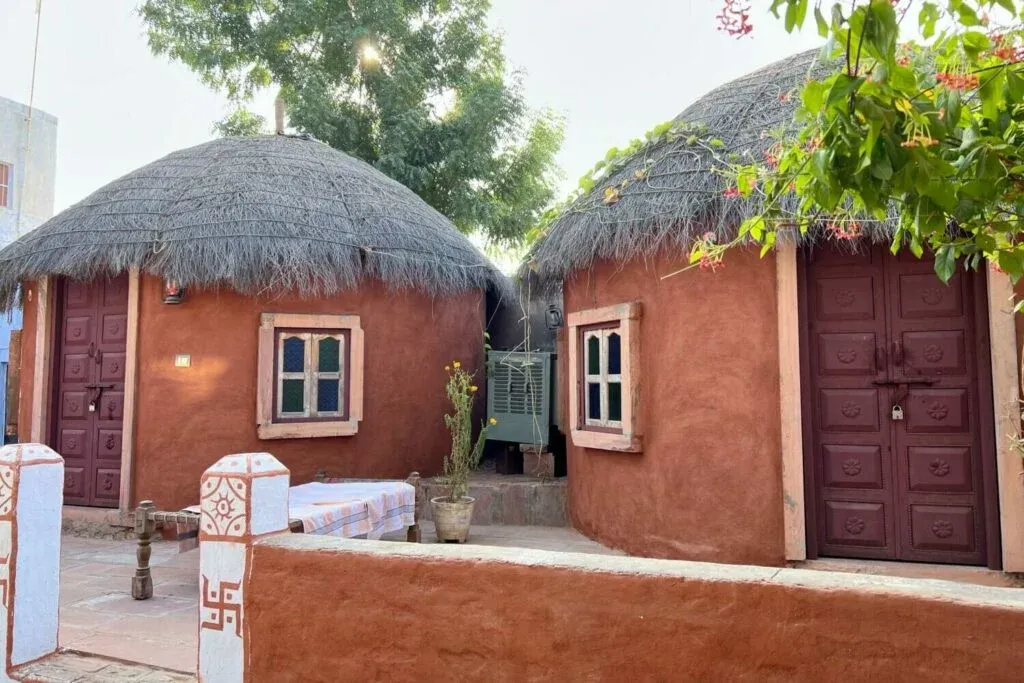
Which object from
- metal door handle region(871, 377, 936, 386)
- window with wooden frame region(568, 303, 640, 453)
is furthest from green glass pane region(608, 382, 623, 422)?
metal door handle region(871, 377, 936, 386)

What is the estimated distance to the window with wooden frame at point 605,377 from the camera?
5629 mm

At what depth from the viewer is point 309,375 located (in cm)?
732

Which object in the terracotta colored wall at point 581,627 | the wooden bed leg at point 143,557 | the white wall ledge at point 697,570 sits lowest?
the wooden bed leg at point 143,557

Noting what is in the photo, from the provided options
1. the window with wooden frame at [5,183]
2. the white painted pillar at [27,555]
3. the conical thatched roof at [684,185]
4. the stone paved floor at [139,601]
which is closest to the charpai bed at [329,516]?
the stone paved floor at [139,601]

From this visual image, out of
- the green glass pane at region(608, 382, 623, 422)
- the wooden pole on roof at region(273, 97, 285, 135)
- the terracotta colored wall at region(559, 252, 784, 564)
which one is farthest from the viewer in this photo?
the wooden pole on roof at region(273, 97, 285, 135)

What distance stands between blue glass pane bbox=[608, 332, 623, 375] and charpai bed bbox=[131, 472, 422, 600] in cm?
186

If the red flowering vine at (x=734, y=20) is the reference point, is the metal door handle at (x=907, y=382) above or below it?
below

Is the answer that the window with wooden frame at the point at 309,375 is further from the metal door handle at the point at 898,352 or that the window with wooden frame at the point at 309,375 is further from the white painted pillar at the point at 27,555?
the metal door handle at the point at 898,352

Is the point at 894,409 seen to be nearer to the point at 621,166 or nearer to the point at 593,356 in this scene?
the point at 593,356

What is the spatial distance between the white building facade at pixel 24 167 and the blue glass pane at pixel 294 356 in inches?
437

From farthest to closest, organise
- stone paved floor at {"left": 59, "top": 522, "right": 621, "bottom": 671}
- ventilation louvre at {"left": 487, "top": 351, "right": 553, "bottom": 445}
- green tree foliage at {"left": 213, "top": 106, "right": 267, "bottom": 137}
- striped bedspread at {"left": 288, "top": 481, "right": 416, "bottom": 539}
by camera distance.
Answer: green tree foliage at {"left": 213, "top": 106, "right": 267, "bottom": 137}
ventilation louvre at {"left": 487, "top": 351, "right": 553, "bottom": 445}
striped bedspread at {"left": 288, "top": 481, "right": 416, "bottom": 539}
stone paved floor at {"left": 59, "top": 522, "right": 621, "bottom": 671}

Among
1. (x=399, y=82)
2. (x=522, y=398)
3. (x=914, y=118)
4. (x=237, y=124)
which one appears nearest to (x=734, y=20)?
(x=914, y=118)

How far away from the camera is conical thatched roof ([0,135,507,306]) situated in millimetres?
6887

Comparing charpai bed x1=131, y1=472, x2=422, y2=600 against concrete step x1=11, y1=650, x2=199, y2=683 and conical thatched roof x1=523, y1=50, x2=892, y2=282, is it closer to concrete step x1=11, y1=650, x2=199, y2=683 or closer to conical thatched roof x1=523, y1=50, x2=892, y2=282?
concrete step x1=11, y1=650, x2=199, y2=683
